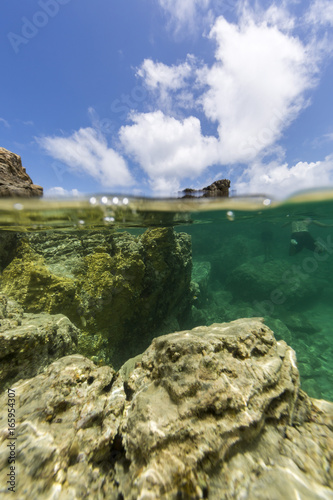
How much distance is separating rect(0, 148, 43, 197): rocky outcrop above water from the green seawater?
18.9 inches

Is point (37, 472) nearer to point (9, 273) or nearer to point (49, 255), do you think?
point (9, 273)

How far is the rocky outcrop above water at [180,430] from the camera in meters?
1.91

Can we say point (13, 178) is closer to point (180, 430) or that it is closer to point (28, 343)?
point (28, 343)

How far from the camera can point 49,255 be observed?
7324 millimetres

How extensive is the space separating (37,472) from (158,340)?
6.76ft

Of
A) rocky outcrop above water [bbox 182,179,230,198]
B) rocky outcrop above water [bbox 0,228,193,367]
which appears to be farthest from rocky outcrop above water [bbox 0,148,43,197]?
rocky outcrop above water [bbox 182,179,230,198]

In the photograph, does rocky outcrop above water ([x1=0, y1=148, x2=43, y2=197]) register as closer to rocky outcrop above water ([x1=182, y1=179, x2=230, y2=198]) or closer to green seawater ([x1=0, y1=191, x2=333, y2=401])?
green seawater ([x1=0, y1=191, x2=333, y2=401])

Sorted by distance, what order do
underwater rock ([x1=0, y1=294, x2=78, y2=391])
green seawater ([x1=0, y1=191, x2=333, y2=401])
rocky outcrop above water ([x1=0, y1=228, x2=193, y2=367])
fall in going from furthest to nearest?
1. green seawater ([x1=0, y1=191, x2=333, y2=401])
2. rocky outcrop above water ([x1=0, y1=228, x2=193, y2=367])
3. underwater rock ([x1=0, y1=294, x2=78, y2=391])

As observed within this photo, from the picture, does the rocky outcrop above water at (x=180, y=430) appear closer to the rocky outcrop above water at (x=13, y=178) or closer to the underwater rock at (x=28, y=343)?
the underwater rock at (x=28, y=343)

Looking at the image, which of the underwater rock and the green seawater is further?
the green seawater

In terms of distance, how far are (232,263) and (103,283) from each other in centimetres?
2532

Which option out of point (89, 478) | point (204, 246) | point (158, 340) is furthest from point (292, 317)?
point (89, 478)

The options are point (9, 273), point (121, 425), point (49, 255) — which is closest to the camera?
point (121, 425)

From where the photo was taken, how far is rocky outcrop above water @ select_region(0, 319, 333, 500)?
1.91m
